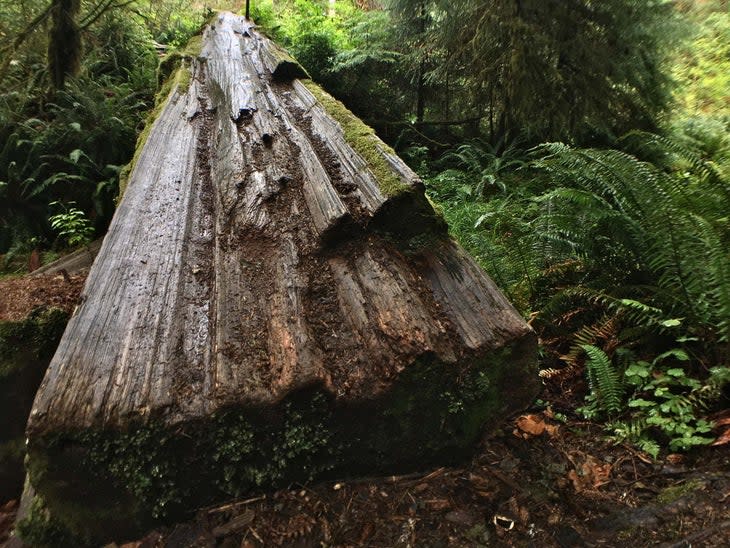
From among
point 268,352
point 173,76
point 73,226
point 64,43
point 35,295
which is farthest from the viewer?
point 64,43

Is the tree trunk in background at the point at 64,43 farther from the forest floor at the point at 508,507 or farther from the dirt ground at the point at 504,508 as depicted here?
the dirt ground at the point at 504,508

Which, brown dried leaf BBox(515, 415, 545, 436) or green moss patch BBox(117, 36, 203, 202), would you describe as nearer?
brown dried leaf BBox(515, 415, 545, 436)

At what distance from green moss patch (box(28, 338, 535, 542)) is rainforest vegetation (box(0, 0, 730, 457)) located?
2.56 ft

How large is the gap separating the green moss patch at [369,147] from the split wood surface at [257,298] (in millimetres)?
48

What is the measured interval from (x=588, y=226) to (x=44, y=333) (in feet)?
11.7

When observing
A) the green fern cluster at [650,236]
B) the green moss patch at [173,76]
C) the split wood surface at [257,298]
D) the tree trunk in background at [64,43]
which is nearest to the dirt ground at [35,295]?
the split wood surface at [257,298]

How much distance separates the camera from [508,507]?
6.03ft

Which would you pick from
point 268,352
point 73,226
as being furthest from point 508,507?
point 73,226

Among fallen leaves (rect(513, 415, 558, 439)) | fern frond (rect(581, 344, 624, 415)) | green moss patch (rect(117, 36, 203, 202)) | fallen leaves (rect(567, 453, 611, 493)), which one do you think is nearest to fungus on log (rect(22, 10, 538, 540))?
fallen leaves (rect(513, 415, 558, 439))

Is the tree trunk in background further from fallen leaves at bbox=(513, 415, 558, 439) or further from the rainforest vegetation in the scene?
fallen leaves at bbox=(513, 415, 558, 439)

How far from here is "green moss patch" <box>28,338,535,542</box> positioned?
1.67 meters

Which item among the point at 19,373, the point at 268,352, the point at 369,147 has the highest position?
the point at 369,147

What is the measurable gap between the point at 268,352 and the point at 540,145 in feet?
9.79

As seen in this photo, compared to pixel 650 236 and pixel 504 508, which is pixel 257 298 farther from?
pixel 650 236
